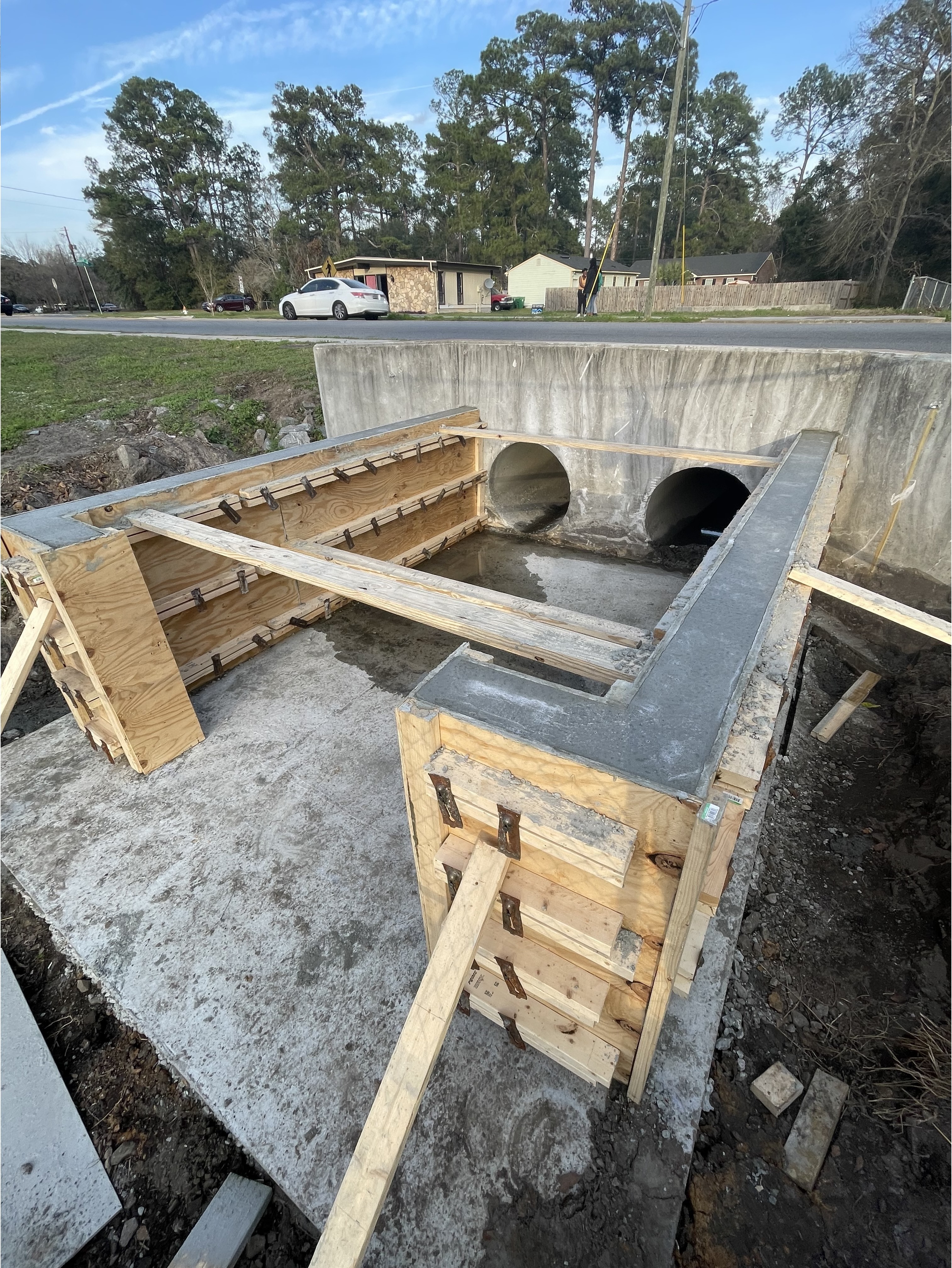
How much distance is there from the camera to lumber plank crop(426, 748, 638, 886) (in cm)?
133

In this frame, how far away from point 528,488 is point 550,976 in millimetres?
7602

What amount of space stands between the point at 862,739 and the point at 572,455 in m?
4.46

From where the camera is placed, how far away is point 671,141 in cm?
1365

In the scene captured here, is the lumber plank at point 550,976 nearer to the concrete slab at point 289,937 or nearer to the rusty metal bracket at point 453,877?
the rusty metal bracket at point 453,877

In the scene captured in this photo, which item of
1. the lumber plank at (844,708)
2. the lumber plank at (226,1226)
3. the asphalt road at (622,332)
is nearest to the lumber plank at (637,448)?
the asphalt road at (622,332)

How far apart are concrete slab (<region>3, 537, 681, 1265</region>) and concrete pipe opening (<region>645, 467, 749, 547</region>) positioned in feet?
14.0

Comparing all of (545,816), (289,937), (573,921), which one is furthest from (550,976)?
(289,937)

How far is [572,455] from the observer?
6.89m

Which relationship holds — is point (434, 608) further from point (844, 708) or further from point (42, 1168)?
point (844, 708)

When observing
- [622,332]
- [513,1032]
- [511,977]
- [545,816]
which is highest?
[622,332]

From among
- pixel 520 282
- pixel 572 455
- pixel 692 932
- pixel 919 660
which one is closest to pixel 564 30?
pixel 520 282

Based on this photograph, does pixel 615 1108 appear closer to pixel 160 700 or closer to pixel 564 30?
pixel 160 700

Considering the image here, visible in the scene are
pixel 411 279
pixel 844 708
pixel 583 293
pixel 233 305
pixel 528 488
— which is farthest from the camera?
pixel 233 305

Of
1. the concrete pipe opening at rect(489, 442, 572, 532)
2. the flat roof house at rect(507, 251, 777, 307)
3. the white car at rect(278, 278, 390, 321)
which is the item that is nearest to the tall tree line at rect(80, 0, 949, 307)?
the flat roof house at rect(507, 251, 777, 307)
